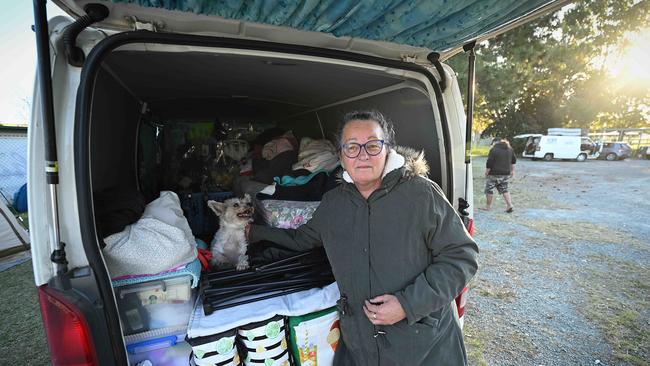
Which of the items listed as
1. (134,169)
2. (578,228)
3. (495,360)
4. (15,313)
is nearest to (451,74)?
(495,360)

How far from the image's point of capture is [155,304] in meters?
1.65

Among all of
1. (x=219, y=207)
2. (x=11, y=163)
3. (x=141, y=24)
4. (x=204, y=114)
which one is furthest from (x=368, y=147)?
(x=11, y=163)

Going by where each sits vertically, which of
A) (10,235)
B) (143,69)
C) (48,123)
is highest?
(143,69)

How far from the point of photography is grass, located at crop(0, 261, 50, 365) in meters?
2.95

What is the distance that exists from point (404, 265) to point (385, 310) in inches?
9.3

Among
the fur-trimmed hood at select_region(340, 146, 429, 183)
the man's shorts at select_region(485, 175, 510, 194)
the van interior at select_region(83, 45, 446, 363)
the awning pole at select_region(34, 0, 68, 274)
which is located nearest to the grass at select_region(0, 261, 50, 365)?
the van interior at select_region(83, 45, 446, 363)

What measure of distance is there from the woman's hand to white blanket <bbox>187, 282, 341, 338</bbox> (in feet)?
1.07

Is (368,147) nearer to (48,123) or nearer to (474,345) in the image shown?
(48,123)

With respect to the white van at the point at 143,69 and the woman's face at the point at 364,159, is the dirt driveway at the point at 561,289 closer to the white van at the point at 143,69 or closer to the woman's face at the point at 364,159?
the white van at the point at 143,69

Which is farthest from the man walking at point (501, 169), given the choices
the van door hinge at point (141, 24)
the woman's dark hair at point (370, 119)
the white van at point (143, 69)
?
the van door hinge at point (141, 24)

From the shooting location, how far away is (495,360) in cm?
295

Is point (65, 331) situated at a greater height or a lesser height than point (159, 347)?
greater

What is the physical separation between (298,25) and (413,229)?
112 centimetres

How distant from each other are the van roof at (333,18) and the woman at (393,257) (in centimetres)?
47
